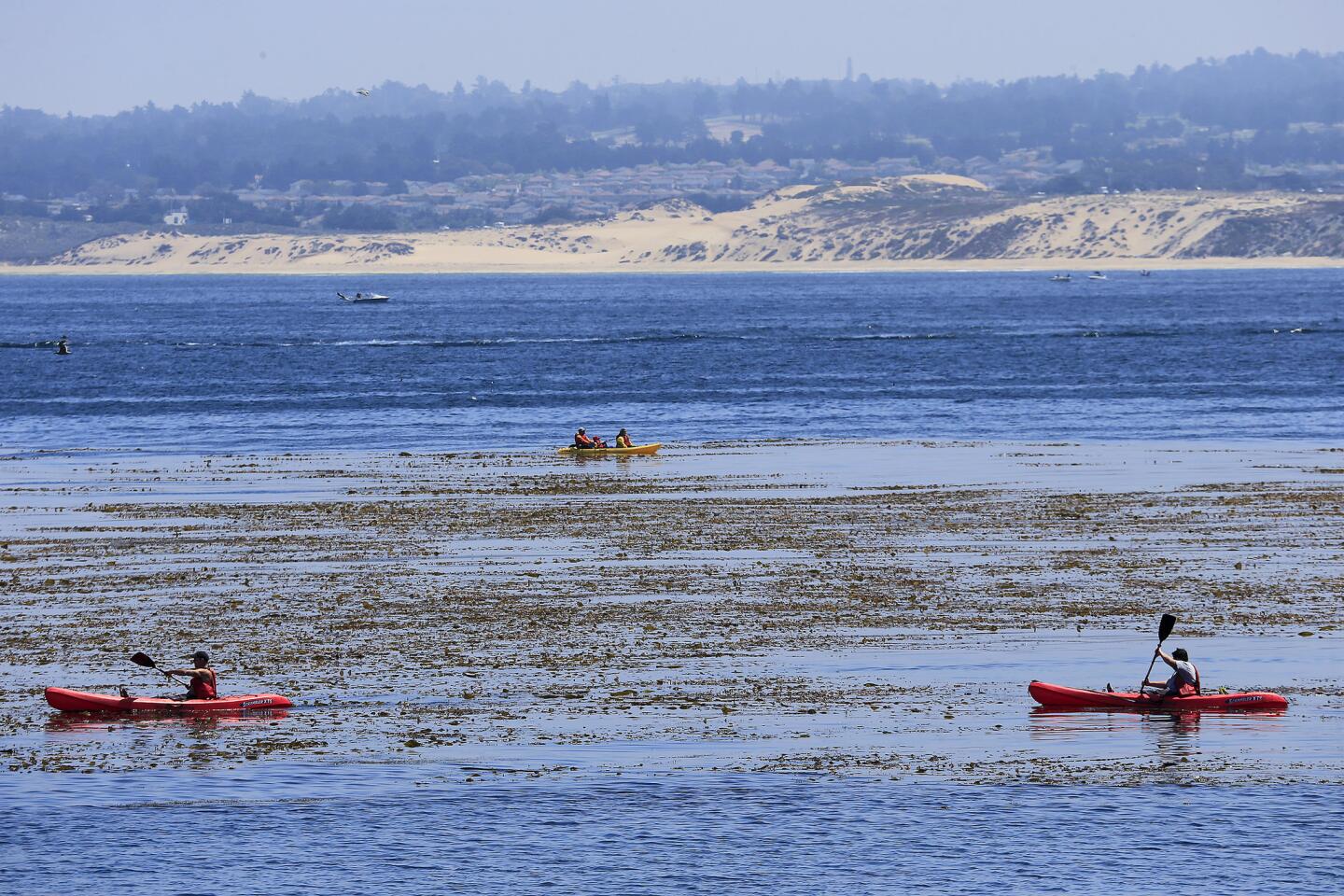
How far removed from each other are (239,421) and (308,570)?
45221 mm

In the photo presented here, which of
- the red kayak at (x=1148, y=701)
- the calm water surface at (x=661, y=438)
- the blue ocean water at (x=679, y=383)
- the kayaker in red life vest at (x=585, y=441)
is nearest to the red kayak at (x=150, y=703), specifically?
the calm water surface at (x=661, y=438)

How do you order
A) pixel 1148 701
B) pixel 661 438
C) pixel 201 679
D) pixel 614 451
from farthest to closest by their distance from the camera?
pixel 661 438 < pixel 614 451 < pixel 1148 701 < pixel 201 679

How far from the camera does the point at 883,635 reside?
35656 millimetres

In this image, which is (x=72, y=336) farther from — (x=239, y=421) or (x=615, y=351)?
(x=239, y=421)

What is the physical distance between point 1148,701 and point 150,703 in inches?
602

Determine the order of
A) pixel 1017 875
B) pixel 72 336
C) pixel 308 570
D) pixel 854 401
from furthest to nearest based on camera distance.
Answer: pixel 72 336, pixel 854 401, pixel 308 570, pixel 1017 875

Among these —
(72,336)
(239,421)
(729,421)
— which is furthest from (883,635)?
(72,336)

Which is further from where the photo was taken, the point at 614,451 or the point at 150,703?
the point at 614,451

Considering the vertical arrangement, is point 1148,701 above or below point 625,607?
below

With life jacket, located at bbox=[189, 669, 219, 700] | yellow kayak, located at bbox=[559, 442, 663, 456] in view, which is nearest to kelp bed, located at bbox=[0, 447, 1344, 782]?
life jacket, located at bbox=[189, 669, 219, 700]

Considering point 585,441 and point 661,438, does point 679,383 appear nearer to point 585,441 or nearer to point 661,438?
point 661,438

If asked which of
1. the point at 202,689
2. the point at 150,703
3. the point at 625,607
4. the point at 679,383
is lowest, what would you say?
the point at 150,703

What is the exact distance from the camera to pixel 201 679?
30.8m

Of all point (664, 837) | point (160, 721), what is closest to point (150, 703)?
point (160, 721)
